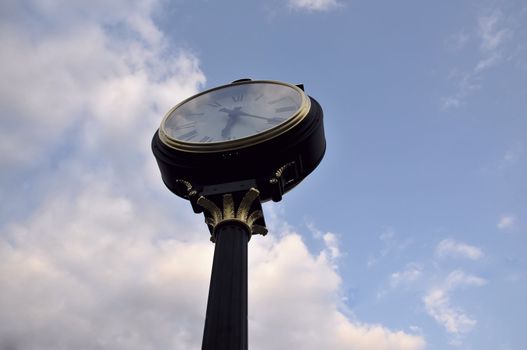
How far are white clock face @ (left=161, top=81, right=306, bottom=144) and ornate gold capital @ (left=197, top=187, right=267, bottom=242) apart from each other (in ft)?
4.04

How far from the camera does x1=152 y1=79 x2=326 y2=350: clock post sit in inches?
280

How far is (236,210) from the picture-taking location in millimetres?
8195

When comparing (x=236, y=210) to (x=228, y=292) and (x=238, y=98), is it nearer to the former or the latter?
(x=228, y=292)

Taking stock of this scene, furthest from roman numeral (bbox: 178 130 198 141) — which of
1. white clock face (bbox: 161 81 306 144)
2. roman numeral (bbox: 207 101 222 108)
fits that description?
roman numeral (bbox: 207 101 222 108)

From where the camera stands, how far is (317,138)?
931cm

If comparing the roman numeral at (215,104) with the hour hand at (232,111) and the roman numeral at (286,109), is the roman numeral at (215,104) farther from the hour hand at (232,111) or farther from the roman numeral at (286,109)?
the roman numeral at (286,109)

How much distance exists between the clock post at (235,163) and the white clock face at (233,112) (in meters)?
0.02

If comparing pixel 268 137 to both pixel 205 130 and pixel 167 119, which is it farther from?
pixel 167 119

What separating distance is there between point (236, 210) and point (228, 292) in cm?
152

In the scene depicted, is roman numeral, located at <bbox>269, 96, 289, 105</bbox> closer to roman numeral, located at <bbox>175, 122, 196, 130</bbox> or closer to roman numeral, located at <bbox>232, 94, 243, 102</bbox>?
roman numeral, located at <bbox>232, 94, 243, 102</bbox>

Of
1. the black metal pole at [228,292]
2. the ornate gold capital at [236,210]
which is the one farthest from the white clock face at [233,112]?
the black metal pole at [228,292]

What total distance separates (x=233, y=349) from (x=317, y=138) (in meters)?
4.01

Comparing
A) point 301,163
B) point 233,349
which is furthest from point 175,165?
point 233,349

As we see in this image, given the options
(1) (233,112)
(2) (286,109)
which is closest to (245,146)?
(2) (286,109)
